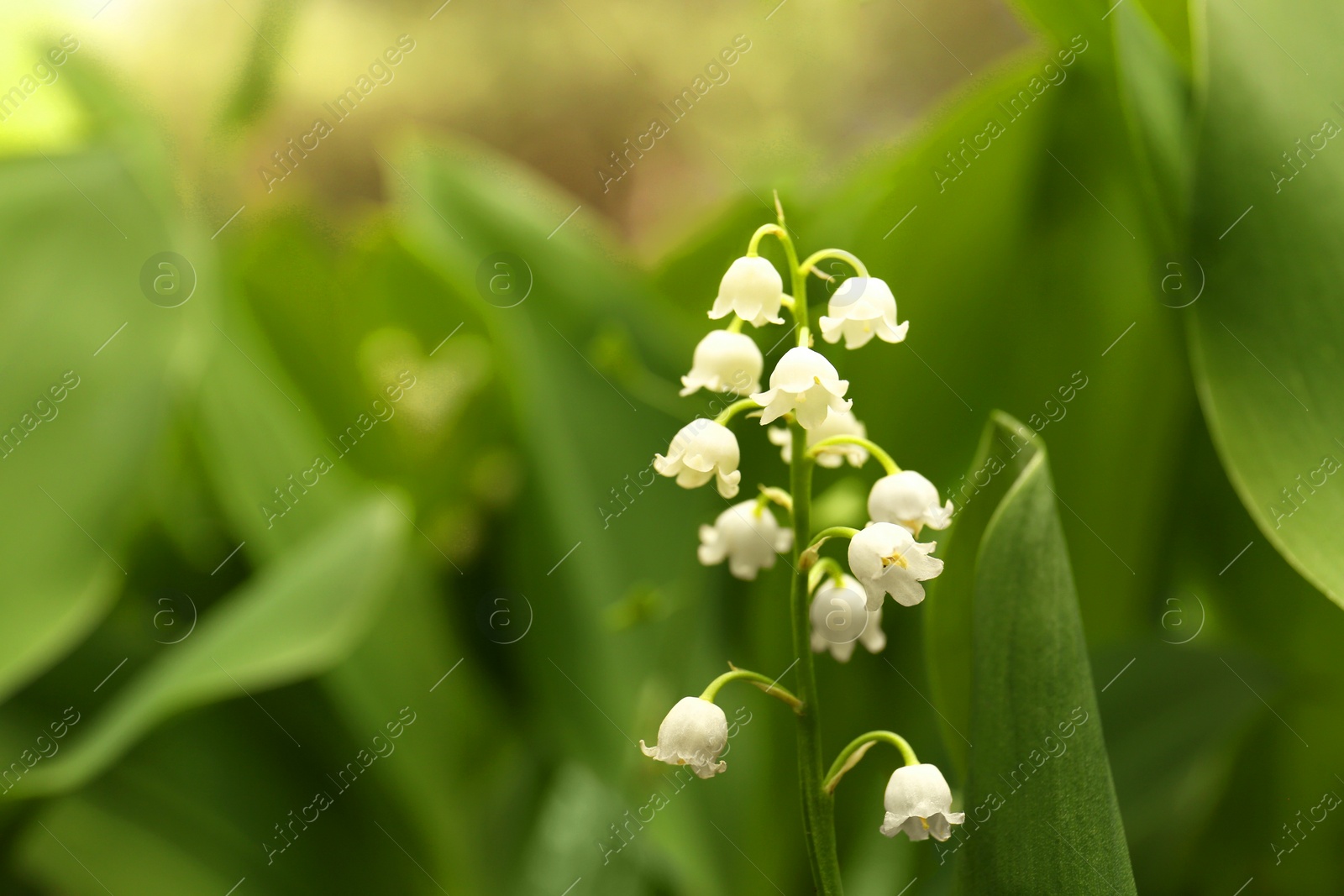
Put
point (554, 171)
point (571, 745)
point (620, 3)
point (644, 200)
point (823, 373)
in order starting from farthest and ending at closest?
point (620, 3) → point (554, 171) → point (644, 200) → point (571, 745) → point (823, 373)

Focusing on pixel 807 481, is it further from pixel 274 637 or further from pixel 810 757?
pixel 274 637

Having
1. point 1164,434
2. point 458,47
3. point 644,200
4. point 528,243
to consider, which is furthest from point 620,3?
point 1164,434

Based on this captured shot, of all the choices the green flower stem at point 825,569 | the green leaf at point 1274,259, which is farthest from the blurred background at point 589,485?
the green flower stem at point 825,569

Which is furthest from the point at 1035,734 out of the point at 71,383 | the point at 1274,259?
the point at 71,383

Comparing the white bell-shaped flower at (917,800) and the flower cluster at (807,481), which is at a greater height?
the flower cluster at (807,481)

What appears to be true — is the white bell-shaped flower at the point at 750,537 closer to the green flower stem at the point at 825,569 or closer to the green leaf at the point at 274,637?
the green flower stem at the point at 825,569

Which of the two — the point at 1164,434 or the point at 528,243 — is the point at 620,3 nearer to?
the point at 528,243
